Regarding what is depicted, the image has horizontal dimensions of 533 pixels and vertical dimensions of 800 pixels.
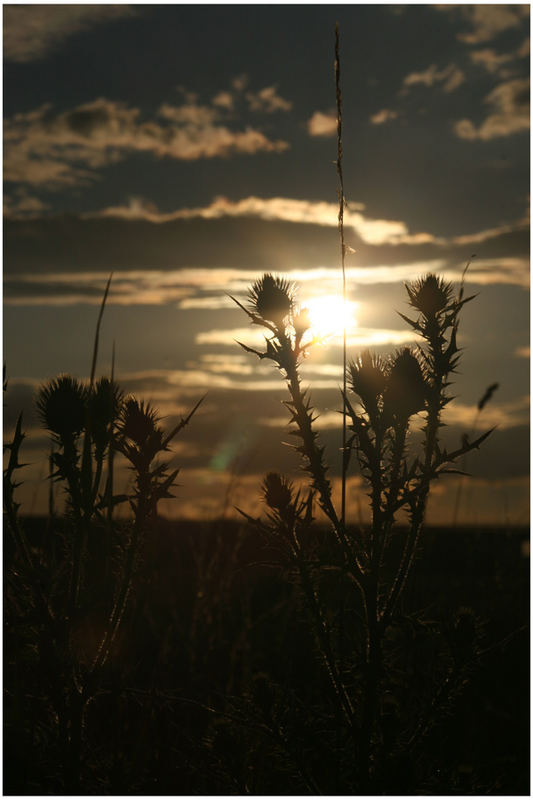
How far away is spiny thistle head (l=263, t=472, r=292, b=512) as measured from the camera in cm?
264

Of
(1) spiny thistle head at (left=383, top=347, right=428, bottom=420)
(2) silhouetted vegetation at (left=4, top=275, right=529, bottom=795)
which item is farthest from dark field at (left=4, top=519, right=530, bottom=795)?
(1) spiny thistle head at (left=383, top=347, right=428, bottom=420)

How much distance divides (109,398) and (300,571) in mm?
868

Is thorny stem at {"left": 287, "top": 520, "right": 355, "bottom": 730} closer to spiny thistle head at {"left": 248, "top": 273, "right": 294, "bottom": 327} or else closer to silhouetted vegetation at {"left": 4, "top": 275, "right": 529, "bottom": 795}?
silhouetted vegetation at {"left": 4, "top": 275, "right": 529, "bottom": 795}

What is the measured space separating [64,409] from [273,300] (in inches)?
34.1

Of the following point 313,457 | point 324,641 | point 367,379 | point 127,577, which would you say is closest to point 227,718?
point 324,641

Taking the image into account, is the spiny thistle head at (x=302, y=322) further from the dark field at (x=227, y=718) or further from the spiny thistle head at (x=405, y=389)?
the dark field at (x=227, y=718)

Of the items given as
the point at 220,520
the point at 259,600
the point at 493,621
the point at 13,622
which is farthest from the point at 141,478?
the point at 259,600

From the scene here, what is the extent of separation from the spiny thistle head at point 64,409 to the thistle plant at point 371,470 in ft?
2.18

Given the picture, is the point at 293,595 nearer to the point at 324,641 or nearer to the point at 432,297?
the point at 324,641

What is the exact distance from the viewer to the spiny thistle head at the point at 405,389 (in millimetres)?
2529

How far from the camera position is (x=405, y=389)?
2527 millimetres

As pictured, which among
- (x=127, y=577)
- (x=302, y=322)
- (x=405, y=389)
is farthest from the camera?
(x=302, y=322)

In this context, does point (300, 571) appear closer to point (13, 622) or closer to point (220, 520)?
point (13, 622)

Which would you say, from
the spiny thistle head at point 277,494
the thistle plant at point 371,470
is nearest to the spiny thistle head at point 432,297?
the thistle plant at point 371,470
